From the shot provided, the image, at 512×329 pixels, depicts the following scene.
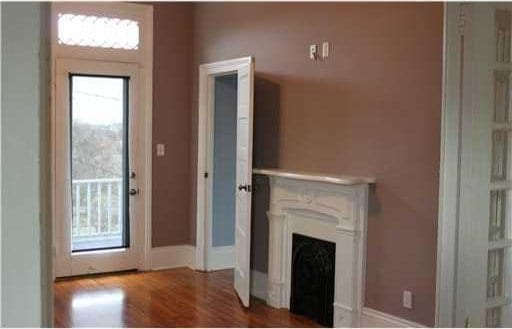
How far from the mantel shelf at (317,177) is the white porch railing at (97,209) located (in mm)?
1823

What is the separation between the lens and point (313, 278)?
4516 millimetres

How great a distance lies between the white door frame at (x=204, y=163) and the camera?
235 inches

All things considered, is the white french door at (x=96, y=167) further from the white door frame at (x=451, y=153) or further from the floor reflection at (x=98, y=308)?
the white door frame at (x=451, y=153)

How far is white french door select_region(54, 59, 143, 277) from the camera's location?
562 cm

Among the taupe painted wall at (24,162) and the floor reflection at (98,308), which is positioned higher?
the taupe painted wall at (24,162)

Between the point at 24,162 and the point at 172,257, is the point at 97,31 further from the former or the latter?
the point at 24,162

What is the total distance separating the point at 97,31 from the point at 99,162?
136cm

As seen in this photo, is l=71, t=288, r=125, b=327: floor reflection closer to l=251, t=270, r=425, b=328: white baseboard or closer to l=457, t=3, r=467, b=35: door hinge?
l=251, t=270, r=425, b=328: white baseboard

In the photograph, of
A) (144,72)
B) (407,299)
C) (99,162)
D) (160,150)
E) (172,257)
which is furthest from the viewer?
(172,257)

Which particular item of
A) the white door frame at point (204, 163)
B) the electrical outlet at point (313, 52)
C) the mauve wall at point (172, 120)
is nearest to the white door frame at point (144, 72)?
the mauve wall at point (172, 120)

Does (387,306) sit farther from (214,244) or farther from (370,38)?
(214,244)

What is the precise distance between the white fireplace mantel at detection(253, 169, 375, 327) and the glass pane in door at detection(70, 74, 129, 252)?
1858 mm

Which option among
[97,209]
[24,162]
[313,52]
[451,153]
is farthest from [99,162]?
[24,162]

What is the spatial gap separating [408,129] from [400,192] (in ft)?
1.42
